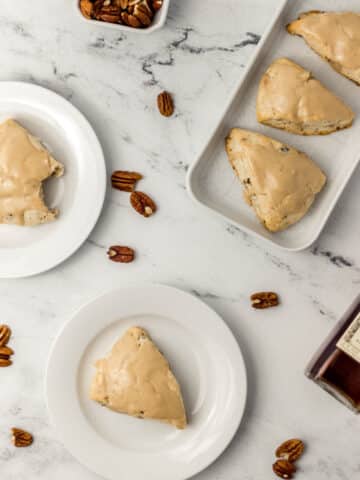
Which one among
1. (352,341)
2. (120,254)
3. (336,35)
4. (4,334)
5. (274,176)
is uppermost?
(336,35)

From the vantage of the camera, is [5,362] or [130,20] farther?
[5,362]

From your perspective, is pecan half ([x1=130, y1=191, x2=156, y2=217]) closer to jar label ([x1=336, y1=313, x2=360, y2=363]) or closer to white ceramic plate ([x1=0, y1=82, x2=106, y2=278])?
white ceramic plate ([x1=0, y1=82, x2=106, y2=278])

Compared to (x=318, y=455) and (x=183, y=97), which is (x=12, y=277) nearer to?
(x=183, y=97)

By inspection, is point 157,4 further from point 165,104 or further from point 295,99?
point 295,99

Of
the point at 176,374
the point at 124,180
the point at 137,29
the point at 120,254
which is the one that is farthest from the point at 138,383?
the point at 137,29

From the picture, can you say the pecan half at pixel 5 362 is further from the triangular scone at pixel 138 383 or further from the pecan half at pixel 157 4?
the pecan half at pixel 157 4
